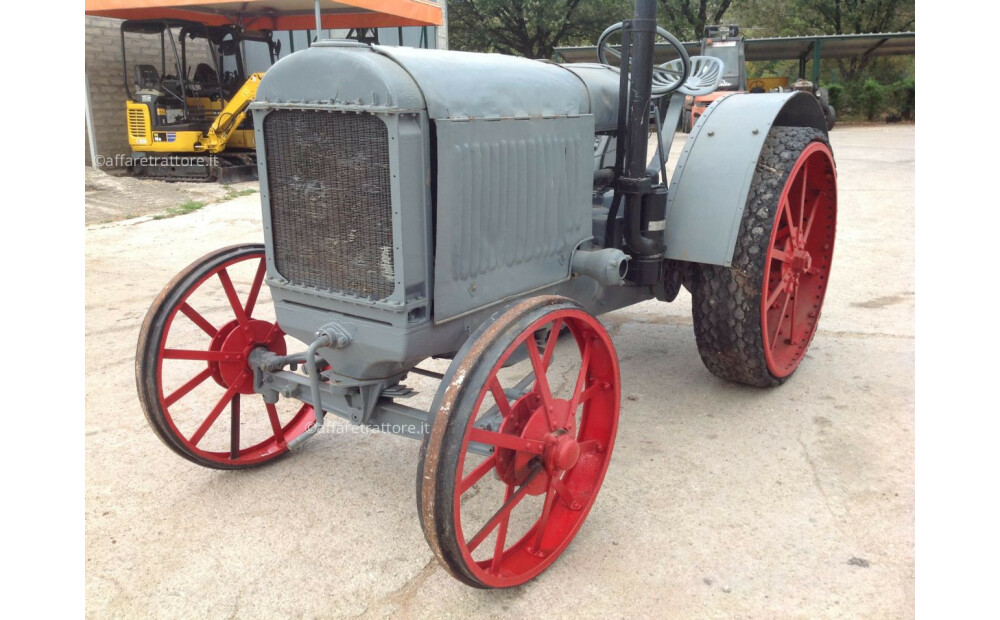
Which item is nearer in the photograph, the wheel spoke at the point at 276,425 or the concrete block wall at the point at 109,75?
the wheel spoke at the point at 276,425

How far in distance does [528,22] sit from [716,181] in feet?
72.1

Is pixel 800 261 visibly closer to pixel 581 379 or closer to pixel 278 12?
pixel 581 379

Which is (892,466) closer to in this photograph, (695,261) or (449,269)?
(695,261)

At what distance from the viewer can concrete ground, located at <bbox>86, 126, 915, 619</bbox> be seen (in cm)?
225

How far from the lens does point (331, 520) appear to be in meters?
2.66

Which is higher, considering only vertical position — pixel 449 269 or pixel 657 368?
pixel 449 269

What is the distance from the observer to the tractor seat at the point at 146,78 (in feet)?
36.8

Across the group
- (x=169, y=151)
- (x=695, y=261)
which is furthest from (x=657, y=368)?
(x=169, y=151)

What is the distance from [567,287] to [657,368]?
3.98 feet

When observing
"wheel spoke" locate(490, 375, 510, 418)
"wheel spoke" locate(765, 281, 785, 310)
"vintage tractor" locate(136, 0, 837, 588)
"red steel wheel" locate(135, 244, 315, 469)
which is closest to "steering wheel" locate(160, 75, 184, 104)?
"red steel wheel" locate(135, 244, 315, 469)

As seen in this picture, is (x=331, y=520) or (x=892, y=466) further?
(x=892, y=466)

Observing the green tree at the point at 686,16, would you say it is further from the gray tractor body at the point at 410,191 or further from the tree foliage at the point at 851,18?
the gray tractor body at the point at 410,191

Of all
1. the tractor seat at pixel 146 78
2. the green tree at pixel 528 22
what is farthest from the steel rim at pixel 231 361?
the green tree at pixel 528 22

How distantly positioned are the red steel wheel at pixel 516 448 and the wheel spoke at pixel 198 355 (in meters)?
1.03
